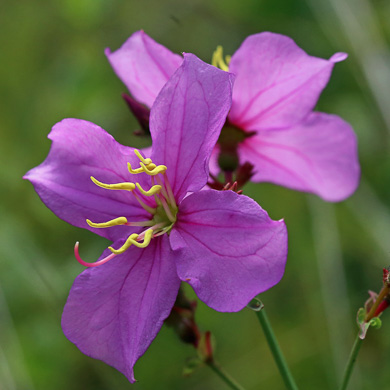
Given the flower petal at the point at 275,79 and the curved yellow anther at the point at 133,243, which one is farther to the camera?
the flower petal at the point at 275,79

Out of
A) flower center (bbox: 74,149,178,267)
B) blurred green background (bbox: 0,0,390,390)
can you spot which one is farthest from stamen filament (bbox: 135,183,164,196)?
blurred green background (bbox: 0,0,390,390)

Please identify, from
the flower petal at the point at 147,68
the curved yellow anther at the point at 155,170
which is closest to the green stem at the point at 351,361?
the curved yellow anther at the point at 155,170

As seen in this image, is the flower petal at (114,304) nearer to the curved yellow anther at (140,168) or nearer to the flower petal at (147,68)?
the curved yellow anther at (140,168)

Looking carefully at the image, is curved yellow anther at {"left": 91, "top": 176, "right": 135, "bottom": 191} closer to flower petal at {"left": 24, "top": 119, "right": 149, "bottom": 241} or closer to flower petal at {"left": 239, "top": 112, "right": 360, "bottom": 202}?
flower petal at {"left": 24, "top": 119, "right": 149, "bottom": 241}

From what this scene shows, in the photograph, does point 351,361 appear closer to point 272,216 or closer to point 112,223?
point 112,223

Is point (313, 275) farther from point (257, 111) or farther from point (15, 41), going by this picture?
point (15, 41)

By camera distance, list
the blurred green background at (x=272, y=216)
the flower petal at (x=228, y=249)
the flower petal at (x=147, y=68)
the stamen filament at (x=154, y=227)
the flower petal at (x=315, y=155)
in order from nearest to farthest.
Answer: the flower petal at (x=228, y=249) → the stamen filament at (x=154, y=227) → the flower petal at (x=147, y=68) → the flower petal at (x=315, y=155) → the blurred green background at (x=272, y=216)

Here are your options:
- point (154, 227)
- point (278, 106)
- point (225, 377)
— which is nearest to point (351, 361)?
point (225, 377)
